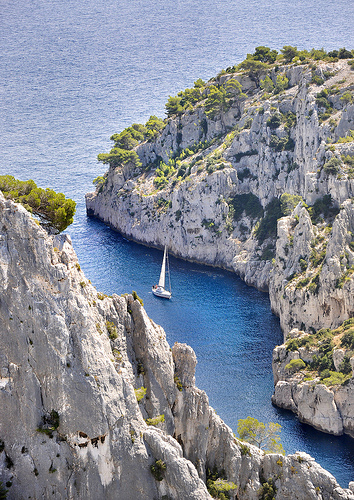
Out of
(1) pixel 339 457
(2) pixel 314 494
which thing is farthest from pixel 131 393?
(1) pixel 339 457

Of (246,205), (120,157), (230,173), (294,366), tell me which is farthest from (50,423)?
(120,157)

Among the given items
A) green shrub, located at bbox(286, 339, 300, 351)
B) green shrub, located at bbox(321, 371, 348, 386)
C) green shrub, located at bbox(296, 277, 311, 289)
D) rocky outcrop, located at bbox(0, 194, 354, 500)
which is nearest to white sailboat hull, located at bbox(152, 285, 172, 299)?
green shrub, located at bbox(296, 277, 311, 289)

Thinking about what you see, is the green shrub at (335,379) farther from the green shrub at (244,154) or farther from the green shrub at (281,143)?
the green shrub at (244,154)

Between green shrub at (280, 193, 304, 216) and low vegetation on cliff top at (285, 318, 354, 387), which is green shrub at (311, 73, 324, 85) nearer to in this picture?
green shrub at (280, 193, 304, 216)

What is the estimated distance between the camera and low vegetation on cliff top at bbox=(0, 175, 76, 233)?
55594 mm

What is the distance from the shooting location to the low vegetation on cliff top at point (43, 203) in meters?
55.6

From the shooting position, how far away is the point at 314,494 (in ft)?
218

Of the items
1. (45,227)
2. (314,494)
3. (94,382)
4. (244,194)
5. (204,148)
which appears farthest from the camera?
(204,148)

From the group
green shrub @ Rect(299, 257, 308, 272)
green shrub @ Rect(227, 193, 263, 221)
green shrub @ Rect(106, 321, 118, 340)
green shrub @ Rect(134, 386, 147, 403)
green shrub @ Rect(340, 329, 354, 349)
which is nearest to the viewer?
green shrub @ Rect(106, 321, 118, 340)

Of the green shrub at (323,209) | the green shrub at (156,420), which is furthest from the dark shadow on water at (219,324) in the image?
the green shrub at (156,420)

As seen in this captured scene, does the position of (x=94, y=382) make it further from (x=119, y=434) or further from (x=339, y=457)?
(x=339, y=457)

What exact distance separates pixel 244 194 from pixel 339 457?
70.2m

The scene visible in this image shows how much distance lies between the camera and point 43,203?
5706cm

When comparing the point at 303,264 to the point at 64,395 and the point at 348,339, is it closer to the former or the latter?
the point at 348,339
